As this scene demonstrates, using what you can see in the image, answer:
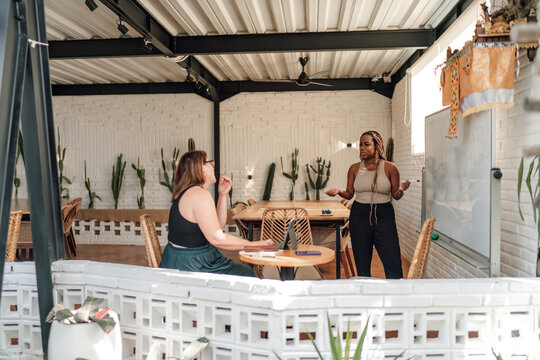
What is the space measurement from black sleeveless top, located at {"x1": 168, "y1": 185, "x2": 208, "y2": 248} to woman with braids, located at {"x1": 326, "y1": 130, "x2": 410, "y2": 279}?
4.64 feet

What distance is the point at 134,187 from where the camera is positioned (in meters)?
8.66

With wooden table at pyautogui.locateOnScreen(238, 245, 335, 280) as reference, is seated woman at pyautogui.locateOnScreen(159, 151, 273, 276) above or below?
above

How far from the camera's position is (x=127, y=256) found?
6.99 metres

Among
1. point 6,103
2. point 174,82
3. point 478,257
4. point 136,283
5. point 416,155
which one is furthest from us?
point 174,82

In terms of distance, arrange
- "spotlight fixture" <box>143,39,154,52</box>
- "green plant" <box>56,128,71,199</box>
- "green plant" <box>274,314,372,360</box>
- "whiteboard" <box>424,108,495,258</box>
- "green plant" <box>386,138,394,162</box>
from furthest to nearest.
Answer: "green plant" <box>56,128,71,199</box>, "green plant" <box>386,138,394,162</box>, "spotlight fixture" <box>143,39,154,52</box>, "whiteboard" <box>424,108,495,258</box>, "green plant" <box>274,314,372,360</box>

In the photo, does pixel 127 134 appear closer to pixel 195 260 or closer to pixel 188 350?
pixel 195 260

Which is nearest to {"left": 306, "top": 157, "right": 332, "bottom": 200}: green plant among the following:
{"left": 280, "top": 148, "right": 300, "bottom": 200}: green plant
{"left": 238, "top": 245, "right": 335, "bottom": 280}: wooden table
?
{"left": 280, "top": 148, "right": 300, "bottom": 200}: green plant

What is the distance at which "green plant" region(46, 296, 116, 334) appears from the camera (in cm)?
186

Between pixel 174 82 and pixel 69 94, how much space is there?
215 centimetres

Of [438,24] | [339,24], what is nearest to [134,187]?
[339,24]

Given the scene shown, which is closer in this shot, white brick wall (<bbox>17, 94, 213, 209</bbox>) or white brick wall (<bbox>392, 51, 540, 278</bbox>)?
white brick wall (<bbox>392, 51, 540, 278</bbox>)

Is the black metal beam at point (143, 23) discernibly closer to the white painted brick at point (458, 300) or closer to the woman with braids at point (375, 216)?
the woman with braids at point (375, 216)

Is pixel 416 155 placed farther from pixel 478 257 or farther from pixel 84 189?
pixel 84 189

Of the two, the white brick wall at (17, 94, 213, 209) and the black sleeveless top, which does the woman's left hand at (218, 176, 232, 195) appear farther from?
the white brick wall at (17, 94, 213, 209)
